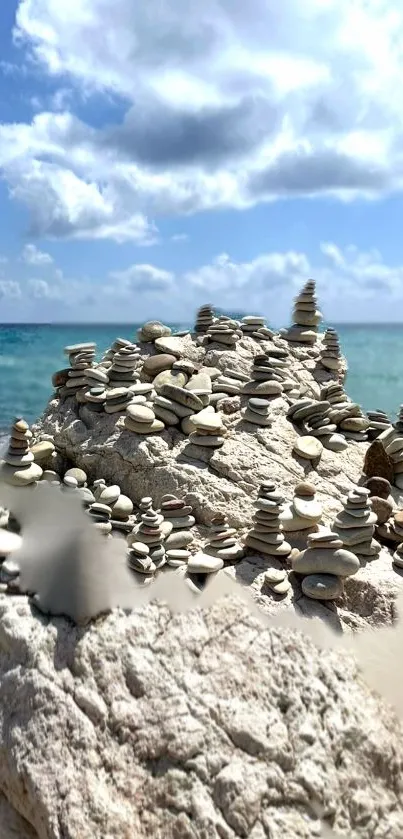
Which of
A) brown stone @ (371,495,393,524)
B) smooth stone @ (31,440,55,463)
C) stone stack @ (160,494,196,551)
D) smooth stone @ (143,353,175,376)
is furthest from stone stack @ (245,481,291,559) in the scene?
smooth stone @ (143,353,175,376)

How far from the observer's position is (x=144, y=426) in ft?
18.1

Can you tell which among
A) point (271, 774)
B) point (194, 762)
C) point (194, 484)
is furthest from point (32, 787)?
point (194, 484)

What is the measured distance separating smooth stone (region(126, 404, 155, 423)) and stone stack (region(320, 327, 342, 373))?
94.3 inches

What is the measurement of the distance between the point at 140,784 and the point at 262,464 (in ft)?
8.79

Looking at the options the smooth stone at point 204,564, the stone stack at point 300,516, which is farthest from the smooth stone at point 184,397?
the smooth stone at point 204,564

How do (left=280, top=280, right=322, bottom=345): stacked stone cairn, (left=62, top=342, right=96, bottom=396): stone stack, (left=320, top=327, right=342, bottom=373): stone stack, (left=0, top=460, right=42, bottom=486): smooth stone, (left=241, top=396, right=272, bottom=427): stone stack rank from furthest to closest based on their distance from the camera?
(left=280, top=280, right=322, bottom=345): stacked stone cairn
(left=320, top=327, right=342, bottom=373): stone stack
(left=62, top=342, right=96, bottom=396): stone stack
(left=241, top=396, right=272, bottom=427): stone stack
(left=0, top=460, right=42, bottom=486): smooth stone

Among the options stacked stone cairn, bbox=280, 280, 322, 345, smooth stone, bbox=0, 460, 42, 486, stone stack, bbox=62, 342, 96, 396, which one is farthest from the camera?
stacked stone cairn, bbox=280, 280, 322, 345

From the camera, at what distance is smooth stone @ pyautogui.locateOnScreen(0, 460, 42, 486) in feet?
16.6

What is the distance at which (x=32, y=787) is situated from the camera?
127 inches

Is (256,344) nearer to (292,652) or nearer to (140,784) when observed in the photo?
(292,652)

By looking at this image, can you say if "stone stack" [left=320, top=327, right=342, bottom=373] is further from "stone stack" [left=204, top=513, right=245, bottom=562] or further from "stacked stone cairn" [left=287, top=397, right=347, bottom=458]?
"stone stack" [left=204, top=513, right=245, bottom=562]

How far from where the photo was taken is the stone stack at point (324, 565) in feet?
14.0

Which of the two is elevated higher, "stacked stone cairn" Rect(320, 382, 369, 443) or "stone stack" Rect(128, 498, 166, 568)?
"stacked stone cairn" Rect(320, 382, 369, 443)

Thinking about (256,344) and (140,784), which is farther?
(256,344)
